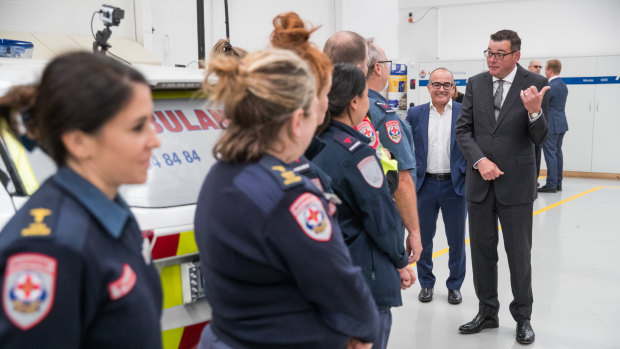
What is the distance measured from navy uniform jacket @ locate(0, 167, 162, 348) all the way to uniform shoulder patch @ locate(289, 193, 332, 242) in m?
0.37

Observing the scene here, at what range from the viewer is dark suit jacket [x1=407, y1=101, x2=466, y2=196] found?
14.3ft

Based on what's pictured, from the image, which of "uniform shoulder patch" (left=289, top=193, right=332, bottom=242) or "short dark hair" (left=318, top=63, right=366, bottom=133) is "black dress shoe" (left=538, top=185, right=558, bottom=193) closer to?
"short dark hair" (left=318, top=63, right=366, bottom=133)

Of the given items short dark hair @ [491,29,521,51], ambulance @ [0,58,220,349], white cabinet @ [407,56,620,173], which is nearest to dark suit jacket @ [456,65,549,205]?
short dark hair @ [491,29,521,51]

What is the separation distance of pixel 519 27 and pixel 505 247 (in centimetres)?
936

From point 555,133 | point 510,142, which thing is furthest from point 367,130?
point 555,133

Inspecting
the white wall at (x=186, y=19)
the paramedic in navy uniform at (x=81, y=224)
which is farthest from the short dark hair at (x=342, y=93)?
the white wall at (x=186, y=19)

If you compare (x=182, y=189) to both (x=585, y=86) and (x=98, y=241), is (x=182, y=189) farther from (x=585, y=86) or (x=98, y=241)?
(x=585, y=86)

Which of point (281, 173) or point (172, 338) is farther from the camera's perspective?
point (172, 338)

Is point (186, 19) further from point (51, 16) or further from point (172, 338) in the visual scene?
point (172, 338)

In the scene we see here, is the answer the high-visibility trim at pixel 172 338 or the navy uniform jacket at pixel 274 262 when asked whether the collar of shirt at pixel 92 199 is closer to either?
the navy uniform jacket at pixel 274 262

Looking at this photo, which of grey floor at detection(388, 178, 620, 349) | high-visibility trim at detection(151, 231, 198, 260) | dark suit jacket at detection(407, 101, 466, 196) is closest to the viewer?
high-visibility trim at detection(151, 231, 198, 260)

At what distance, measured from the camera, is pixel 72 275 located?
3.18ft

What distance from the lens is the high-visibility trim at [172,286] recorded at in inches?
74.1

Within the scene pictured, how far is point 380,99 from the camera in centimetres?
300
